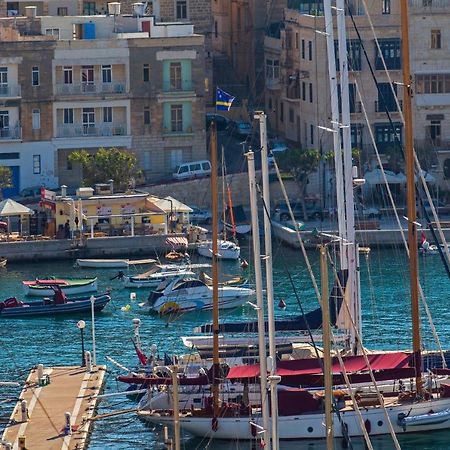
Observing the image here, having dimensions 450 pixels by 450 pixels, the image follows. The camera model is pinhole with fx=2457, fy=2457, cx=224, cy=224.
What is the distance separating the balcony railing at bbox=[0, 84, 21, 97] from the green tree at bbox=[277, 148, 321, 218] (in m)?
11.9

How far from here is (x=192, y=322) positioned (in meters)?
80.5

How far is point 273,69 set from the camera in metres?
111

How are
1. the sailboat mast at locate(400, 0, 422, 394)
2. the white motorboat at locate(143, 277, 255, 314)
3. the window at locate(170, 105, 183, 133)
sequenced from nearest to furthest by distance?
1. the sailboat mast at locate(400, 0, 422, 394)
2. the white motorboat at locate(143, 277, 255, 314)
3. the window at locate(170, 105, 183, 133)

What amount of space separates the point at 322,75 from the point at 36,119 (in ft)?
40.3

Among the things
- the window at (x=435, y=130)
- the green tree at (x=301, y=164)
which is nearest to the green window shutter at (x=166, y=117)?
the green tree at (x=301, y=164)

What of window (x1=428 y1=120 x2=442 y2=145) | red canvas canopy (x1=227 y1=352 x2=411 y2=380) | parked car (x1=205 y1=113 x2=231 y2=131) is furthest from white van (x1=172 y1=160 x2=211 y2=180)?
red canvas canopy (x1=227 y1=352 x2=411 y2=380)

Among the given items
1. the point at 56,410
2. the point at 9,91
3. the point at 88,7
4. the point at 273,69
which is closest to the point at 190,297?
the point at 56,410

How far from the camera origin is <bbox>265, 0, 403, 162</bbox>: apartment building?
10238 cm

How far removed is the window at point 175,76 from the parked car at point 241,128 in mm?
4319

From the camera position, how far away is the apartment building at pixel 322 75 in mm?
102375

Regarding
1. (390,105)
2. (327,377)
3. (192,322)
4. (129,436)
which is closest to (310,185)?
(390,105)

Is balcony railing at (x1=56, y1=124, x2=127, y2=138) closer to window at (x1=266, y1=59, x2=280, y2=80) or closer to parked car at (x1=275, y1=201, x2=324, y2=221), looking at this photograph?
parked car at (x1=275, y1=201, x2=324, y2=221)

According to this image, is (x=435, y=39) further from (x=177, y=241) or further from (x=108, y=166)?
(x=177, y=241)

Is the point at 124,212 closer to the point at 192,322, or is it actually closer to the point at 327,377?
the point at 192,322
